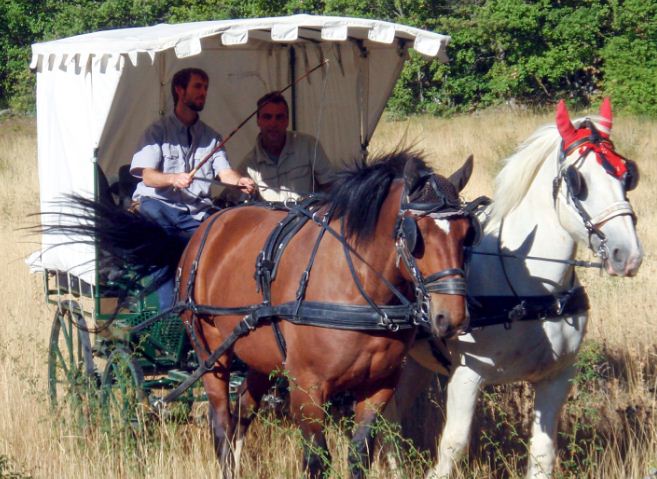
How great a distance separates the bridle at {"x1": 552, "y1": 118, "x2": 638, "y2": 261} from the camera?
4.34 metres

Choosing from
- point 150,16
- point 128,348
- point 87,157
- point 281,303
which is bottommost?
point 128,348

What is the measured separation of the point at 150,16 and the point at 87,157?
26.0 meters

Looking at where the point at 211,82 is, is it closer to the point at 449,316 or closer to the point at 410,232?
the point at 410,232

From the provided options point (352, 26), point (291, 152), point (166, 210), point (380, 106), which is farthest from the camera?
point (380, 106)

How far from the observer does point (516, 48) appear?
27.0m

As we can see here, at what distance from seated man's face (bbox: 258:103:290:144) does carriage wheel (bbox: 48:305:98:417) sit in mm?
1581

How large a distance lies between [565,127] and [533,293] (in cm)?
75

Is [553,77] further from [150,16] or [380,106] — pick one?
[380,106]

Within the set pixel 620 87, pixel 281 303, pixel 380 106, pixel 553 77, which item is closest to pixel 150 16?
pixel 553 77

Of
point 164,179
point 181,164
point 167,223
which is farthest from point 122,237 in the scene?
point 181,164

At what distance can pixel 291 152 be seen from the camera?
6574 millimetres

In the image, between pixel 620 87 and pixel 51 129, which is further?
pixel 620 87

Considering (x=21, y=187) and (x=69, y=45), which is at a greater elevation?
(x=69, y=45)

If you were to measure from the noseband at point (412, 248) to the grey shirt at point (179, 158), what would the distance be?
1906 mm
